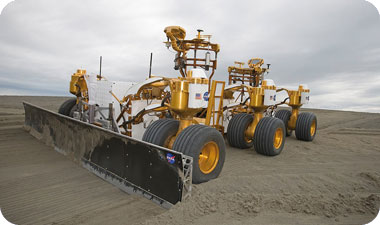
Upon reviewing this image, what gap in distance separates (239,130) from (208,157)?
2.86m

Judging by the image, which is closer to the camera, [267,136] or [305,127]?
[267,136]

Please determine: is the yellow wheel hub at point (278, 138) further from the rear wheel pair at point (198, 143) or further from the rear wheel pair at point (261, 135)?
the rear wheel pair at point (198, 143)

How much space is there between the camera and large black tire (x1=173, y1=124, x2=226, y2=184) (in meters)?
3.71

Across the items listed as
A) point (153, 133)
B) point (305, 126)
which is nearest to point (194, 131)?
point (153, 133)

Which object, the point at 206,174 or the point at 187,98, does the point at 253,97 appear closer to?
the point at 187,98

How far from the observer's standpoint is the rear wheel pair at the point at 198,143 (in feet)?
12.2

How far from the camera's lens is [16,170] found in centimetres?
463

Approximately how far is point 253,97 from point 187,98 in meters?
2.89

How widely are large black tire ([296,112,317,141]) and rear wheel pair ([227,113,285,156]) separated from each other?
8.28ft

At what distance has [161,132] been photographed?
4.49 meters

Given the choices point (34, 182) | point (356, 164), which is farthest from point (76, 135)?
point (356, 164)

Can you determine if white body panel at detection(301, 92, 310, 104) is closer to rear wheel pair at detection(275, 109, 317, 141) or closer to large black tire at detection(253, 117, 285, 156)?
rear wheel pair at detection(275, 109, 317, 141)

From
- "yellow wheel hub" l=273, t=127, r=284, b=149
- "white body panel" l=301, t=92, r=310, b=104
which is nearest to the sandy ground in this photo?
"yellow wheel hub" l=273, t=127, r=284, b=149

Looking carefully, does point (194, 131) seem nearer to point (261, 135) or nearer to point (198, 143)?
point (198, 143)
